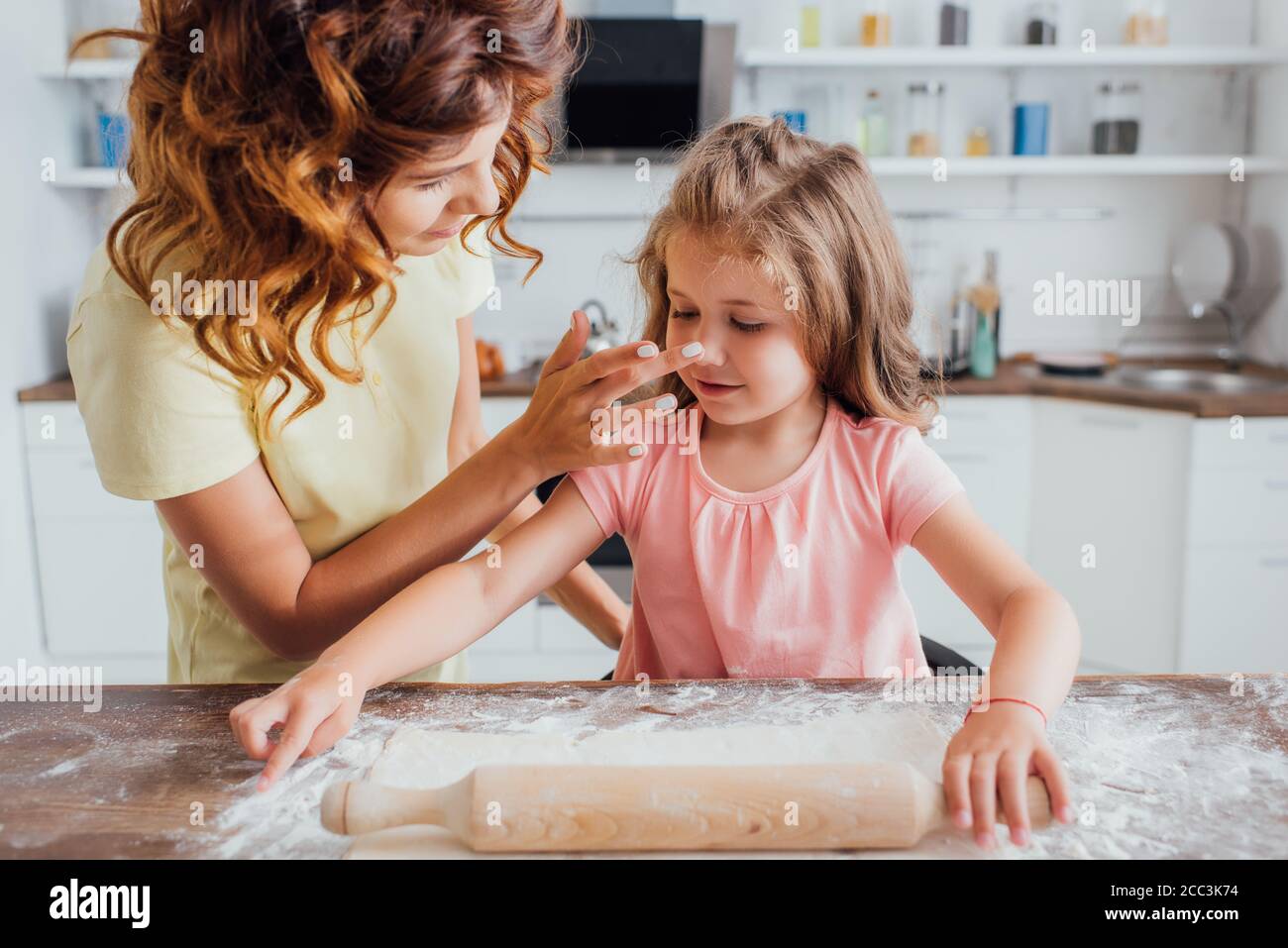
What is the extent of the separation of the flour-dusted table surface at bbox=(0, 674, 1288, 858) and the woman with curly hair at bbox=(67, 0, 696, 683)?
0.53 feet

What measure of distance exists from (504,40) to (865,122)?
243cm

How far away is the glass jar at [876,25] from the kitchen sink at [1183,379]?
1.13 metres

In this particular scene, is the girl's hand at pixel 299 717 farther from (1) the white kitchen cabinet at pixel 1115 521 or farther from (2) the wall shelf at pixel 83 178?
(2) the wall shelf at pixel 83 178

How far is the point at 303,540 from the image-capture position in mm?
1218

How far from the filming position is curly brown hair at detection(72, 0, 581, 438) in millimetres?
866

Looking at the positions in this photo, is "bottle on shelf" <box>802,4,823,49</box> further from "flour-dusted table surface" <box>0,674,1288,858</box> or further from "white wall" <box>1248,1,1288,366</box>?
"flour-dusted table surface" <box>0,674,1288,858</box>

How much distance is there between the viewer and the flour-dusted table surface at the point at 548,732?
76 cm

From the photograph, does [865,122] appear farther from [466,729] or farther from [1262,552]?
[466,729]

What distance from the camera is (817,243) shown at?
1171mm

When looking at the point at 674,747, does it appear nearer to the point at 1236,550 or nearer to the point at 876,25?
the point at 1236,550

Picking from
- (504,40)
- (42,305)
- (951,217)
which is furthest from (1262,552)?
(42,305)


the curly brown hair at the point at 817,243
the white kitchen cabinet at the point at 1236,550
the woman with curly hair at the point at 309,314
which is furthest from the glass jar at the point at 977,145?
the woman with curly hair at the point at 309,314

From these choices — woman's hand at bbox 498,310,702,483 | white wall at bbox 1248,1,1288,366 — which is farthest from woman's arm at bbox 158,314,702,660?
white wall at bbox 1248,1,1288,366

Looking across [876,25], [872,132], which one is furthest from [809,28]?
[872,132]
